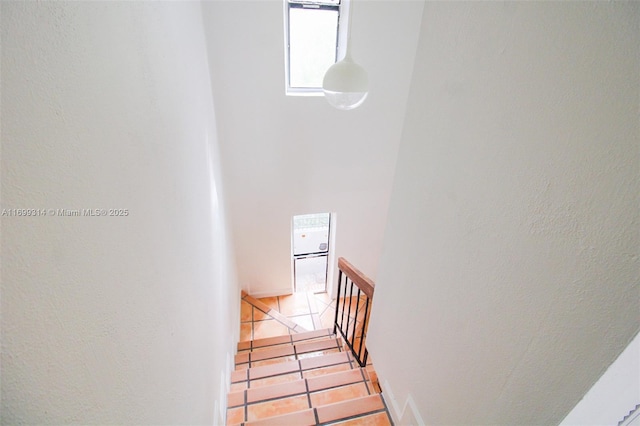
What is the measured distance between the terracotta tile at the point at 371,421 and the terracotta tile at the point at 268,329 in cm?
213

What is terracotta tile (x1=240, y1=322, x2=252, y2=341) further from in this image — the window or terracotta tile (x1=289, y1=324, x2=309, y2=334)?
the window

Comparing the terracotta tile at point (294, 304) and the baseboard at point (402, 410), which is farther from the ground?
the terracotta tile at point (294, 304)

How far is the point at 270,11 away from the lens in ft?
Answer: 7.22

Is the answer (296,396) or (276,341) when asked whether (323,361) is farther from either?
(276,341)

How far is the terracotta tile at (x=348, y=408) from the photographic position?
1.62 m

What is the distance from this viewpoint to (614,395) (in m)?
0.51

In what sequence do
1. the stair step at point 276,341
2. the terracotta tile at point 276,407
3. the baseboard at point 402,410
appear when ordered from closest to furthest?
the baseboard at point 402,410 < the terracotta tile at point 276,407 < the stair step at point 276,341

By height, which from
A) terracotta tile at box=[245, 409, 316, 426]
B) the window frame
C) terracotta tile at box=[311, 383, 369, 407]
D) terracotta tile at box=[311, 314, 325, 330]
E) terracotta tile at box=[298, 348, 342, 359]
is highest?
the window frame

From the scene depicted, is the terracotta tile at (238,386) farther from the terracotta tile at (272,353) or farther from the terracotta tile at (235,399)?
the terracotta tile at (272,353)

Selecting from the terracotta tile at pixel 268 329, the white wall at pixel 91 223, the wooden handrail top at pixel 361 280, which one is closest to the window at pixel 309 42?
the wooden handrail top at pixel 361 280

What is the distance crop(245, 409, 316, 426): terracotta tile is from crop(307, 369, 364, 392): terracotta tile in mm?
260

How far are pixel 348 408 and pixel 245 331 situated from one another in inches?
91.3

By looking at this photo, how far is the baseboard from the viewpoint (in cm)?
127

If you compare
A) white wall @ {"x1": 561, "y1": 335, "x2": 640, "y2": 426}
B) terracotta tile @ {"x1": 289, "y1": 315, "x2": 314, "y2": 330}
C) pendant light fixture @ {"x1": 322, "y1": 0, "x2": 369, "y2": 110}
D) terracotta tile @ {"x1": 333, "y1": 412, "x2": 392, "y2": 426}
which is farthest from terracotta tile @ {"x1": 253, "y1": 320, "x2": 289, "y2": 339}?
white wall @ {"x1": 561, "y1": 335, "x2": 640, "y2": 426}
